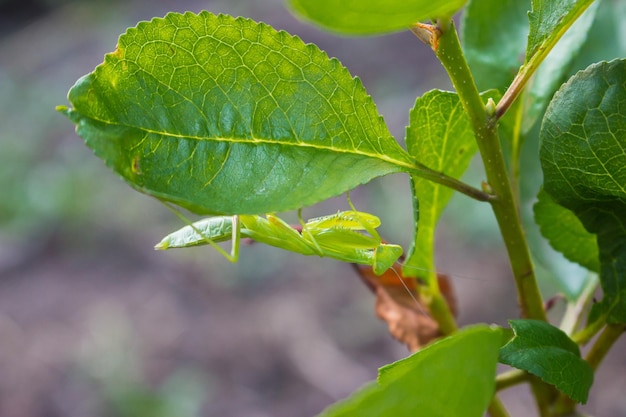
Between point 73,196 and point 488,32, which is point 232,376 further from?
point 488,32

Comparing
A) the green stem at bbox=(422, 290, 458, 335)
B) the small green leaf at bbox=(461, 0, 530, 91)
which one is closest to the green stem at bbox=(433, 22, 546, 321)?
the green stem at bbox=(422, 290, 458, 335)

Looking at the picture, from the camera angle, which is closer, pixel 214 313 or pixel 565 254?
pixel 565 254

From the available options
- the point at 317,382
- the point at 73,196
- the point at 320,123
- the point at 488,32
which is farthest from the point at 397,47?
the point at 320,123

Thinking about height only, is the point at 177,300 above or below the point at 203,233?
above

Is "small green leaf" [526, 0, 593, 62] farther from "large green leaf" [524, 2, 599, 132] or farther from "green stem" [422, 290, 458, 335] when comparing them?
"green stem" [422, 290, 458, 335]

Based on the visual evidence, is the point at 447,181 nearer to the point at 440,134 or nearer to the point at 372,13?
the point at 440,134

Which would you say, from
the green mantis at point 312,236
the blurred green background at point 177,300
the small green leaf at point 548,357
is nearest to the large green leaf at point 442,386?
the small green leaf at point 548,357

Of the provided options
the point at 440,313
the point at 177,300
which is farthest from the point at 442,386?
the point at 177,300

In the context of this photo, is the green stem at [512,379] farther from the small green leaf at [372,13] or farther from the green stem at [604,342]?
the small green leaf at [372,13]
